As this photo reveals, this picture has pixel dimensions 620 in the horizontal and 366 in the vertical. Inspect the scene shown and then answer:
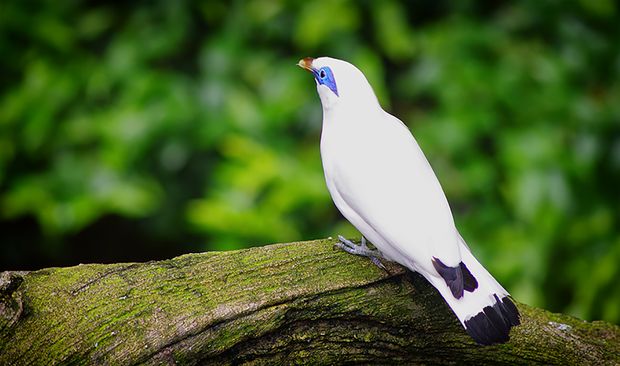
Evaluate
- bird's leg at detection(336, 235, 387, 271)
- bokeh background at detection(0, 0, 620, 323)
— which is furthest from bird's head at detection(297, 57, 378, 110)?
bokeh background at detection(0, 0, 620, 323)

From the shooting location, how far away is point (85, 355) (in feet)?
5.24

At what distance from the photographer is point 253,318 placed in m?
1.68

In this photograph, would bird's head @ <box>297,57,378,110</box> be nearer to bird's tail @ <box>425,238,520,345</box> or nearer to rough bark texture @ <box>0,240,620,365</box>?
rough bark texture @ <box>0,240,620,365</box>

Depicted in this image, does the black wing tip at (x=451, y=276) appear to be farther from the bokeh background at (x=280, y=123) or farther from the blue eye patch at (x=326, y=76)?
the bokeh background at (x=280, y=123)

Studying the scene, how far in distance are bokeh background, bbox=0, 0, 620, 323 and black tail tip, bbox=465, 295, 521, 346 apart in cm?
132

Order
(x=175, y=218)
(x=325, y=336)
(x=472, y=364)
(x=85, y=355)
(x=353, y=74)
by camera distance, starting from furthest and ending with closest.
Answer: (x=175, y=218)
(x=353, y=74)
(x=472, y=364)
(x=325, y=336)
(x=85, y=355)

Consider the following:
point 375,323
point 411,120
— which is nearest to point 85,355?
point 375,323

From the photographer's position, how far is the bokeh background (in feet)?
10.2

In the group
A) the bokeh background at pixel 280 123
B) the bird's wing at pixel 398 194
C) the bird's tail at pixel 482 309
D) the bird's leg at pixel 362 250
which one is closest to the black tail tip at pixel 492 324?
the bird's tail at pixel 482 309

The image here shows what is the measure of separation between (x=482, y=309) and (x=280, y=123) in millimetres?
1871

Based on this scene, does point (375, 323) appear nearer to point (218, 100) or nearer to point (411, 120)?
point (218, 100)

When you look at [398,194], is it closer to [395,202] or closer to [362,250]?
[395,202]

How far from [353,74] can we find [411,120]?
181 centimetres

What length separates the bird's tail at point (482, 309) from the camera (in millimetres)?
1633
